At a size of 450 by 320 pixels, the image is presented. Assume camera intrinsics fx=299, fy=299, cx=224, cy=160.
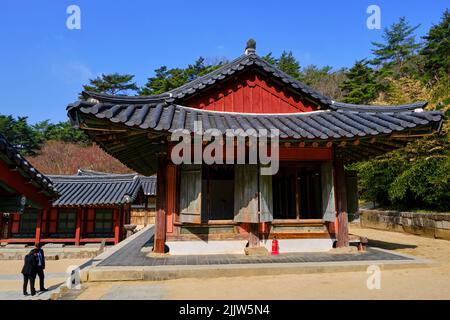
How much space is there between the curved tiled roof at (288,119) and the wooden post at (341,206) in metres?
1.42

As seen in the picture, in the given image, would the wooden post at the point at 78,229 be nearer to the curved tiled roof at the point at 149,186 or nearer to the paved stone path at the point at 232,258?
the curved tiled roof at the point at 149,186

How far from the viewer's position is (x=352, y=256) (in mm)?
8188

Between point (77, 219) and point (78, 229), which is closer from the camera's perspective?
point (78, 229)

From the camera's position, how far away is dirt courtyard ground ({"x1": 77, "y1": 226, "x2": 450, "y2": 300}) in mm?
5379

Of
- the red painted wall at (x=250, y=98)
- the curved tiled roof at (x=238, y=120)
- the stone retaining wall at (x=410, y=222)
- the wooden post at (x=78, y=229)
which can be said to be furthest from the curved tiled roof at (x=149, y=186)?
the red painted wall at (x=250, y=98)

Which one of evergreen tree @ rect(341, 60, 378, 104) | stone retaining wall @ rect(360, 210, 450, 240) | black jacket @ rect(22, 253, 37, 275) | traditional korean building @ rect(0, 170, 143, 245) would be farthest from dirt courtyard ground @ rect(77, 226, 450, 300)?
evergreen tree @ rect(341, 60, 378, 104)

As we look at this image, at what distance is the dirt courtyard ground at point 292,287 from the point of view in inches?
212

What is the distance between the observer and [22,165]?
427cm

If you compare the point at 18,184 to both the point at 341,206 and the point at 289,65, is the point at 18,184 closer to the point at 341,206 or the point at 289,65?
the point at 341,206

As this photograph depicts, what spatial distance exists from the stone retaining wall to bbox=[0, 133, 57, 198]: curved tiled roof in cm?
1765

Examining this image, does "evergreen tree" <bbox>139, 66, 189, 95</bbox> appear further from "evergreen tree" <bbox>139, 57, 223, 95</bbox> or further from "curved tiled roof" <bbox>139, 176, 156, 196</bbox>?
"curved tiled roof" <bbox>139, 176, 156, 196</bbox>

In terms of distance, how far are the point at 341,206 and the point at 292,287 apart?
4009 mm

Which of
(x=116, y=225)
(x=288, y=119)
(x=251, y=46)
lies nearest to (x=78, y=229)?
(x=116, y=225)
